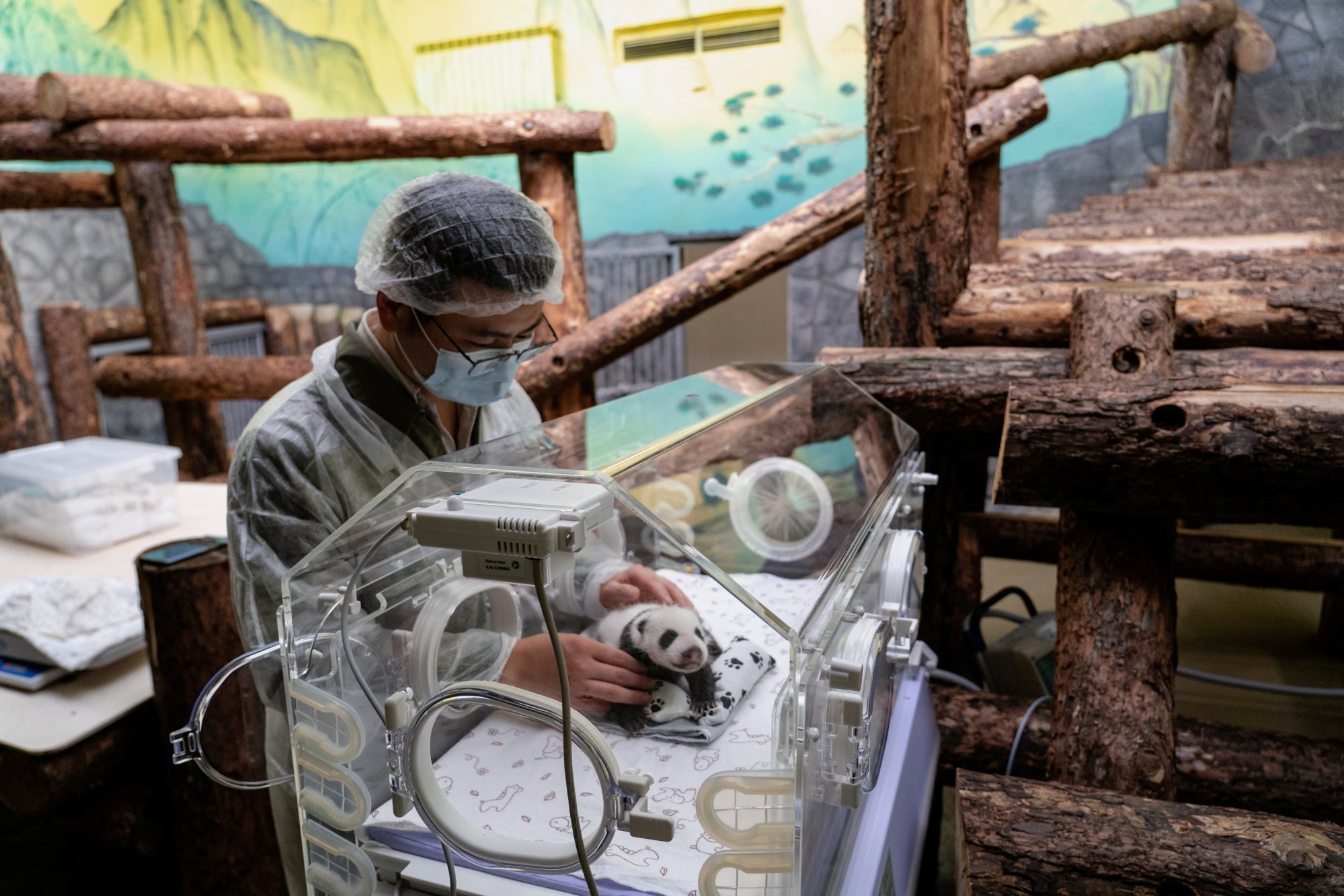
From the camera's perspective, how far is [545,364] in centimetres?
340

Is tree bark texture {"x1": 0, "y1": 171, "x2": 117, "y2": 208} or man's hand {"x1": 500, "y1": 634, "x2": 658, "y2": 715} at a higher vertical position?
tree bark texture {"x1": 0, "y1": 171, "x2": 117, "y2": 208}

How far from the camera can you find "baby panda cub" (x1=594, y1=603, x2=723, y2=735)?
109cm

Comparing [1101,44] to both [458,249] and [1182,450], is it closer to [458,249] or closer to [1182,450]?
[1182,450]

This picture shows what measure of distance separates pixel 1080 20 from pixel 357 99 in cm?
635

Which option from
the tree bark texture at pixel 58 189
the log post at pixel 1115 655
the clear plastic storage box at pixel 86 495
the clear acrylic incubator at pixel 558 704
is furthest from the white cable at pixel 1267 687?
the tree bark texture at pixel 58 189

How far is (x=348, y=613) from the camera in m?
1.15

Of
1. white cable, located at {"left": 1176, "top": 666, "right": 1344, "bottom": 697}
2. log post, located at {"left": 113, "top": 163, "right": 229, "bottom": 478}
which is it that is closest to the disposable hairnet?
white cable, located at {"left": 1176, "top": 666, "right": 1344, "bottom": 697}

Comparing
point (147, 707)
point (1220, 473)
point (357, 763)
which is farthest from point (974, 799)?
point (147, 707)

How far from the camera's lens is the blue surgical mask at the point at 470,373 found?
1.51 metres

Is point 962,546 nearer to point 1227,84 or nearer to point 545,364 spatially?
point 545,364

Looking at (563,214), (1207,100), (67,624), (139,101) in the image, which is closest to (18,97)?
(139,101)

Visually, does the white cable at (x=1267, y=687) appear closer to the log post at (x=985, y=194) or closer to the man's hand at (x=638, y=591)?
the log post at (x=985, y=194)

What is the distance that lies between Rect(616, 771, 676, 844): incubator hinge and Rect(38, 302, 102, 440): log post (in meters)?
5.74

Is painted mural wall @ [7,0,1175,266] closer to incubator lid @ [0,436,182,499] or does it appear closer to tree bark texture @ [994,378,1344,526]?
incubator lid @ [0,436,182,499]
